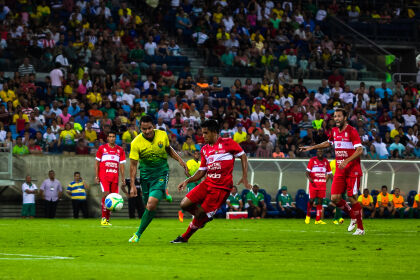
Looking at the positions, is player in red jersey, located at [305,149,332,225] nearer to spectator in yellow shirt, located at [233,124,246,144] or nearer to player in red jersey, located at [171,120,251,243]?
spectator in yellow shirt, located at [233,124,246,144]

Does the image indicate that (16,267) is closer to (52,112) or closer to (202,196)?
(202,196)

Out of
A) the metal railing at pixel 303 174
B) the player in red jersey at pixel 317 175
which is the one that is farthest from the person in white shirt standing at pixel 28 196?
the player in red jersey at pixel 317 175

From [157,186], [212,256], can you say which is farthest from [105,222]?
[212,256]

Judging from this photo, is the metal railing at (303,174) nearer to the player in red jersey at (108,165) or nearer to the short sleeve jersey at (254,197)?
the short sleeve jersey at (254,197)

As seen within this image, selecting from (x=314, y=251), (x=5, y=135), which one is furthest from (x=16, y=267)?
(x=5, y=135)

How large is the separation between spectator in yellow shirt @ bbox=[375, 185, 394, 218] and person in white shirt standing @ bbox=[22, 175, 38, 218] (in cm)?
1251

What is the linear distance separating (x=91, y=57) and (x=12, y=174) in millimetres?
7922

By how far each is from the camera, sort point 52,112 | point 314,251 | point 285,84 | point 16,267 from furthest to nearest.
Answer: point 285,84, point 52,112, point 314,251, point 16,267

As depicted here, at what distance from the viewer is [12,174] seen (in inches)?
1131

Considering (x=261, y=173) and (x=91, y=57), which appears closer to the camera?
(x=261, y=173)

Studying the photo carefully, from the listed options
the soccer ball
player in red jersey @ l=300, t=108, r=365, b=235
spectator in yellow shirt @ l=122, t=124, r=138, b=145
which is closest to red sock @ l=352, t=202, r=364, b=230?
player in red jersey @ l=300, t=108, r=365, b=235

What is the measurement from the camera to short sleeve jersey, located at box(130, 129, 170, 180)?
1576cm

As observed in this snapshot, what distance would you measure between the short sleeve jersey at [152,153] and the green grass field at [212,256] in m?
1.25

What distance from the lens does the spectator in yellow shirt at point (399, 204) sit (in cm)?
3225
